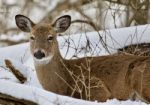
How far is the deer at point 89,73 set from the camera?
8.82m

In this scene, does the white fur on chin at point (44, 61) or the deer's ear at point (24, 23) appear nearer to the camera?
the white fur on chin at point (44, 61)

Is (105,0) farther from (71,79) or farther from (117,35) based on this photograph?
(71,79)

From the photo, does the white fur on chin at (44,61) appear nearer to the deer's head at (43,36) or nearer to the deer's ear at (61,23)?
the deer's head at (43,36)

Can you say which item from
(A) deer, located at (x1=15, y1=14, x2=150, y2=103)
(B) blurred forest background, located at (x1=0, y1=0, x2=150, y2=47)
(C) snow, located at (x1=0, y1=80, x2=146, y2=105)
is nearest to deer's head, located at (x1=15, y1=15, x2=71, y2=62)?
(A) deer, located at (x1=15, y1=14, x2=150, y2=103)

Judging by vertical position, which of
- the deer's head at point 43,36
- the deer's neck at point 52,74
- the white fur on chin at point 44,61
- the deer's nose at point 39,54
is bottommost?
the deer's neck at point 52,74

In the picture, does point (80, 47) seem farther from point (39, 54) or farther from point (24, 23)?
point (39, 54)

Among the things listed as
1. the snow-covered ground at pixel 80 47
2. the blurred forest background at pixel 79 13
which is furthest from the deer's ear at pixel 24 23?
the blurred forest background at pixel 79 13

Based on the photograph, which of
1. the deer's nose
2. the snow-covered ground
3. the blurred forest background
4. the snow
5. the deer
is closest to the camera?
the snow

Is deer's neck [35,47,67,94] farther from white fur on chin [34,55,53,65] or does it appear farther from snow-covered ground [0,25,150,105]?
snow-covered ground [0,25,150,105]

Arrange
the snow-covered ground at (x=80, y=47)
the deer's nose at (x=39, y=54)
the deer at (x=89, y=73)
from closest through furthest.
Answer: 1. the deer at (x=89, y=73)
2. the deer's nose at (x=39, y=54)
3. the snow-covered ground at (x=80, y=47)

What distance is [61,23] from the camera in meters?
9.80

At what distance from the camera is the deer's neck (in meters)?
9.19

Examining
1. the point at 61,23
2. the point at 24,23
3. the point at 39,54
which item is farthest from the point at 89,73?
the point at 24,23

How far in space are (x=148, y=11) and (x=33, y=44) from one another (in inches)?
200
